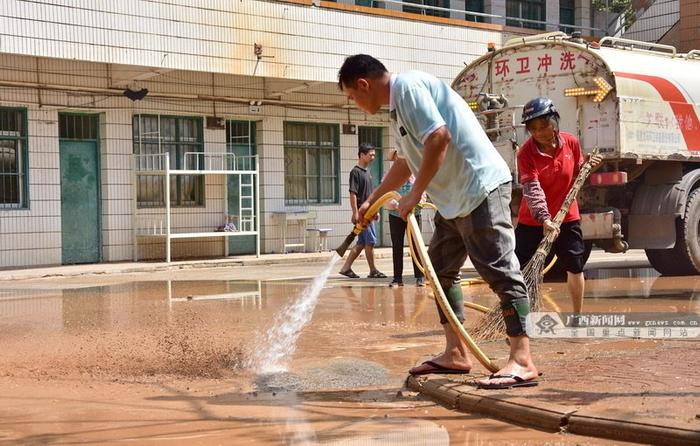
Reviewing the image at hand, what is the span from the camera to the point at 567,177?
26.0 ft

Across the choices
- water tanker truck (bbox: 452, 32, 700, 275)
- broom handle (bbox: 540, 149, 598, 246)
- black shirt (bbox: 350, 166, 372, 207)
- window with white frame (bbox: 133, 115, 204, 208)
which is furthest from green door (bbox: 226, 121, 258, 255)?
broom handle (bbox: 540, 149, 598, 246)

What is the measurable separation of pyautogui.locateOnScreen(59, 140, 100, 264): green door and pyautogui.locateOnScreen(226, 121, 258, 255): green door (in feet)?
9.37

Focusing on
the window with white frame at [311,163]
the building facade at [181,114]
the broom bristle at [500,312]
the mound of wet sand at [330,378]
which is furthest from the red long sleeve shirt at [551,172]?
the window with white frame at [311,163]

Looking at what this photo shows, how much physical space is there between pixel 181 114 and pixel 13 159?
11.0ft

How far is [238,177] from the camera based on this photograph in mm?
20062

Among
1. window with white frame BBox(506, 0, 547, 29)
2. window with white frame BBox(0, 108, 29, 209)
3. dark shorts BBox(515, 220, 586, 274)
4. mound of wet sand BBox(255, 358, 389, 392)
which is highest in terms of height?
window with white frame BBox(506, 0, 547, 29)

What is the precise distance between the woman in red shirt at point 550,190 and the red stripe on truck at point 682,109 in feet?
18.4

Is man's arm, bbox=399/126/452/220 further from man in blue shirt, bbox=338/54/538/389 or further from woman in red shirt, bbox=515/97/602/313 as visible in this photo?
woman in red shirt, bbox=515/97/602/313

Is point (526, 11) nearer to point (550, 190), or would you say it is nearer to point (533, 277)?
point (550, 190)

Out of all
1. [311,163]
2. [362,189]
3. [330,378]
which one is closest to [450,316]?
[330,378]

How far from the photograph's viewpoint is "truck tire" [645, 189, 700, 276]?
515 inches

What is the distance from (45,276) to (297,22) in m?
6.97

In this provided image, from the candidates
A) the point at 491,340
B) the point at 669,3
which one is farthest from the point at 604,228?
the point at 669,3

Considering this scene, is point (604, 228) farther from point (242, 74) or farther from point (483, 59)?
point (242, 74)
